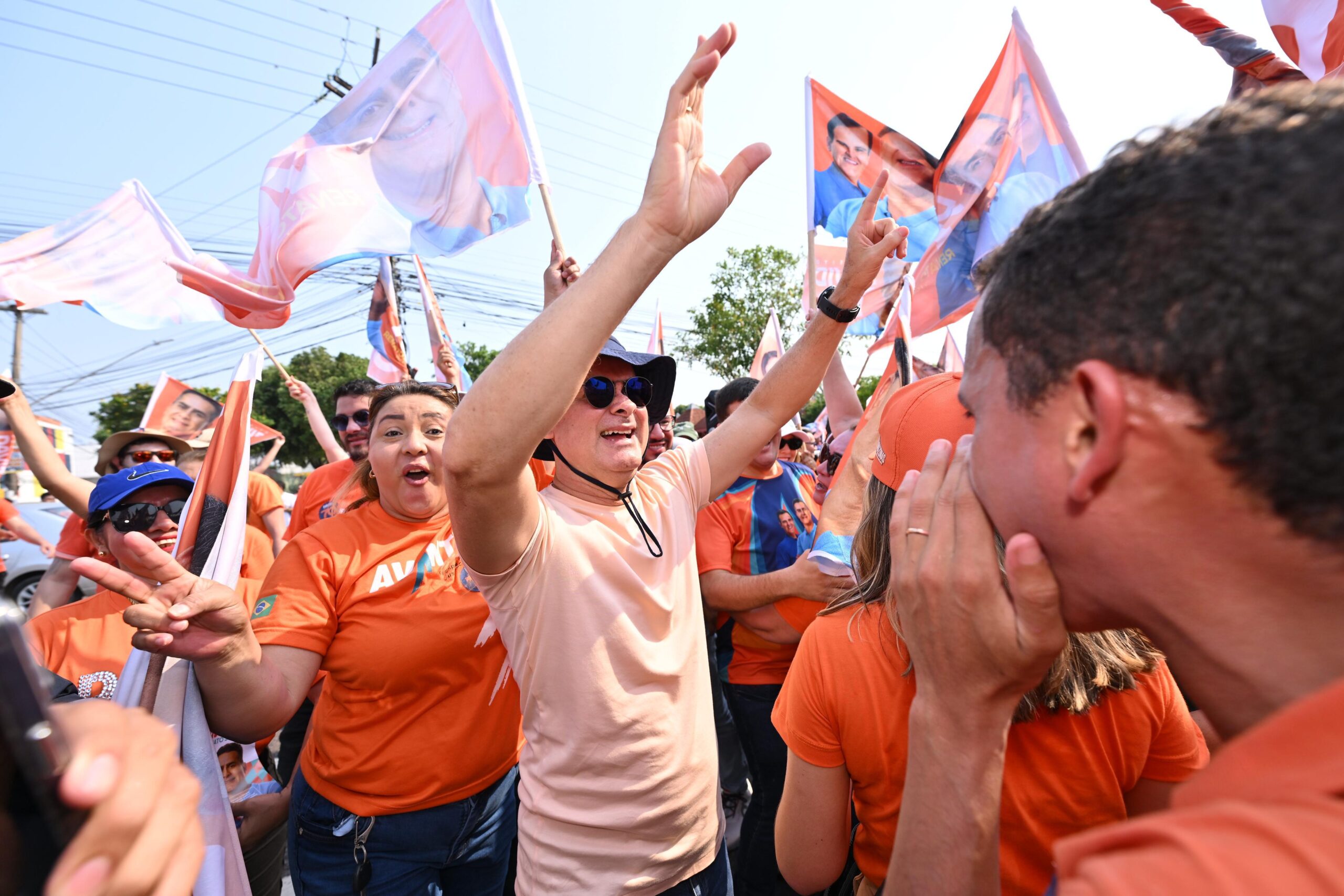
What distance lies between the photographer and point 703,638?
7.27 ft

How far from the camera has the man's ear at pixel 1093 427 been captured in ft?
2.51

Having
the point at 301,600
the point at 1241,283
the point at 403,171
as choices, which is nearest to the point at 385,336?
the point at 403,171

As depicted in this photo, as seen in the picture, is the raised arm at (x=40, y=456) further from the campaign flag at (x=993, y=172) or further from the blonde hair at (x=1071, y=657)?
the campaign flag at (x=993, y=172)

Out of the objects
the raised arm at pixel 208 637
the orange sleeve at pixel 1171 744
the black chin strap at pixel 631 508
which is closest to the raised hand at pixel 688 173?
the black chin strap at pixel 631 508

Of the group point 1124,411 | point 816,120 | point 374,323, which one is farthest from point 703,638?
point 374,323

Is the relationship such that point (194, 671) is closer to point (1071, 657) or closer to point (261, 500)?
point (1071, 657)

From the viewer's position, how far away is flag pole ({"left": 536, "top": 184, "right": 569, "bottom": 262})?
267 centimetres

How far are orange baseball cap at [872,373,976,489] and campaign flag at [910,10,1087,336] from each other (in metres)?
2.96

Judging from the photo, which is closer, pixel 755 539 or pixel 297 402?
pixel 755 539

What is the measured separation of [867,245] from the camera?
234 cm

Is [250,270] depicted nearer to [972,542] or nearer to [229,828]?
[229,828]

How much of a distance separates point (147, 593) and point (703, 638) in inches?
58.3

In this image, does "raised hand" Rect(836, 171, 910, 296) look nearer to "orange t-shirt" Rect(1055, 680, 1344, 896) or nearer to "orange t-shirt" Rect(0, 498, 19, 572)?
"orange t-shirt" Rect(1055, 680, 1344, 896)

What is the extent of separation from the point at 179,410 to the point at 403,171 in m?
3.43
